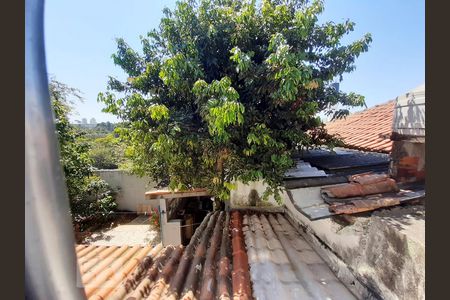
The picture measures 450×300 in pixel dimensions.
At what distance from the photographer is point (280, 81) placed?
10.9ft

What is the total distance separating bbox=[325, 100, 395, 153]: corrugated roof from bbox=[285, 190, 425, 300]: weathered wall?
3.22 meters

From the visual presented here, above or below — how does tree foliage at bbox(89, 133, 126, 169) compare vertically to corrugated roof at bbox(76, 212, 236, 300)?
above

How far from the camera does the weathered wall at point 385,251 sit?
5.34 ft

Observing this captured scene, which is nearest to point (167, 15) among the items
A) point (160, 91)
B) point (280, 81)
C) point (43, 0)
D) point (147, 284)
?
point (160, 91)

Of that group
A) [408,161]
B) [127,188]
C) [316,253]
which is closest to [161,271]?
[316,253]

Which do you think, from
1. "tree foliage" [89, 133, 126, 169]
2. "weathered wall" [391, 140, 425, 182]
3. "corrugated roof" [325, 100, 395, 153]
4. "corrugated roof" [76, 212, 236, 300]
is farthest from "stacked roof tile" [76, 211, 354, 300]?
"tree foliage" [89, 133, 126, 169]

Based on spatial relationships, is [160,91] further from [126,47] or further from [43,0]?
[43,0]

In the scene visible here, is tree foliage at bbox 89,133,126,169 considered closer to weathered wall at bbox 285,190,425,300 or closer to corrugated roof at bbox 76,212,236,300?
corrugated roof at bbox 76,212,236,300

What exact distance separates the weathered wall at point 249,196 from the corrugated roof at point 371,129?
8.23 ft

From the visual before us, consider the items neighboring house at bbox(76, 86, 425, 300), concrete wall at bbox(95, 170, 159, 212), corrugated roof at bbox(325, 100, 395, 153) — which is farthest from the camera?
concrete wall at bbox(95, 170, 159, 212)

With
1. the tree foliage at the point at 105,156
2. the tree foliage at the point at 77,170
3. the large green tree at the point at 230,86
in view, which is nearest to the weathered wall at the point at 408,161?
the large green tree at the point at 230,86

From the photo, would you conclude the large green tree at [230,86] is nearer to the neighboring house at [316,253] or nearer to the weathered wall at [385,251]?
the neighboring house at [316,253]

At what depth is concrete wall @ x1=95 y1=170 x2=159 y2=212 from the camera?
13.9 meters

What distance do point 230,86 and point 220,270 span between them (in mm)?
2580
